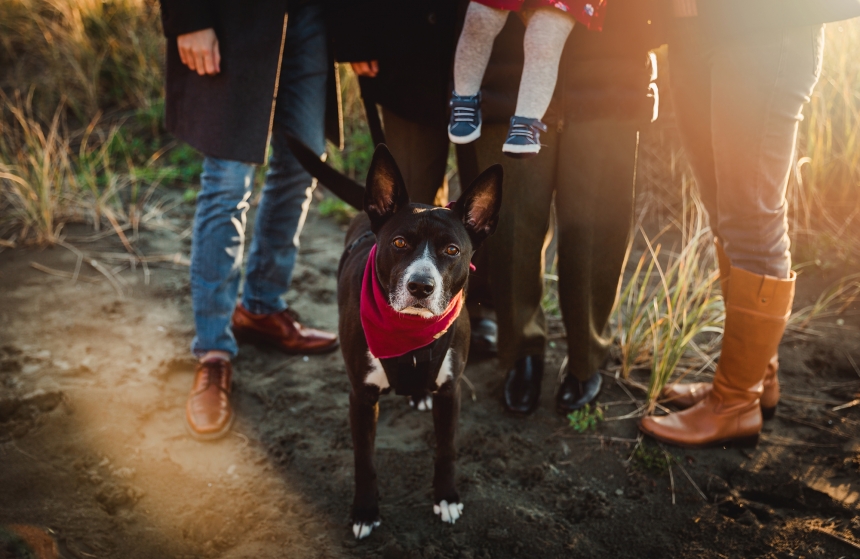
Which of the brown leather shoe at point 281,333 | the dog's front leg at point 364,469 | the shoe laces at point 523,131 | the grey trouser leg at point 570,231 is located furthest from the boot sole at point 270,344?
the shoe laces at point 523,131

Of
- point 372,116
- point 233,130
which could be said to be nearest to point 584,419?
point 372,116

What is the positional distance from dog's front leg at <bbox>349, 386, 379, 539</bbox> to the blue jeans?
103 centimetres

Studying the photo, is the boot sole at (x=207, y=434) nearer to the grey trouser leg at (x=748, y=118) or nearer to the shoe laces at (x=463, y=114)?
the shoe laces at (x=463, y=114)

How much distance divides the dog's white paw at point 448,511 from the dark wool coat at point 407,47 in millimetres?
1552

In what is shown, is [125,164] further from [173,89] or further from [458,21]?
[458,21]

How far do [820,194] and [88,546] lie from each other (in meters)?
4.62

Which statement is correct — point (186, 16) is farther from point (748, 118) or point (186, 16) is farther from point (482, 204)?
point (748, 118)

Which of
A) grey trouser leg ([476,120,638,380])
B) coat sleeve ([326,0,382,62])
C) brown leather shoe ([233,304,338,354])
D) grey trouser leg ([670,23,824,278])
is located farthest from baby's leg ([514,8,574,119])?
brown leather shoe ([233,304,338,354])

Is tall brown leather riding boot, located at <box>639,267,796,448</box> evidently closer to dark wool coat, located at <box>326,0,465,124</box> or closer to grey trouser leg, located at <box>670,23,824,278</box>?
grey trouser leg, located at <box>670,23,824,278</box>

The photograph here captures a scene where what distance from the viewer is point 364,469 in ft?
7.18

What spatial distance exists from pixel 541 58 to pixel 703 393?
1.76 m

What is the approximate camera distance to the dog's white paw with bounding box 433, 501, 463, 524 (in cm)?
224

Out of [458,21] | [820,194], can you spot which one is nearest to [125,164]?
[458,21]

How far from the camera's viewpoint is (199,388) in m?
2.80
